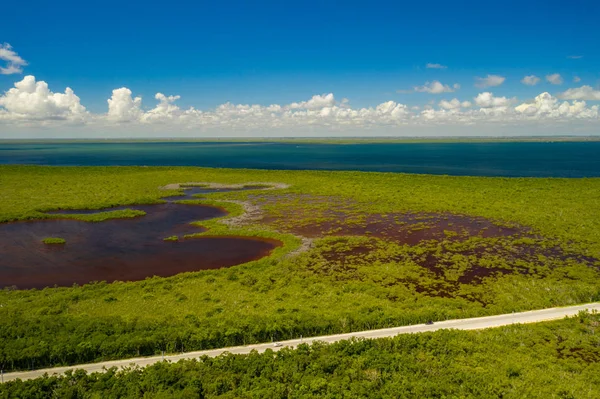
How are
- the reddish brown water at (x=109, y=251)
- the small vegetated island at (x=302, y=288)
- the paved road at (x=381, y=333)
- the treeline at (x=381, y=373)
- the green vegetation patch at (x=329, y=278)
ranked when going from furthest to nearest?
the reddish brown water at (x=109, y=251) → the green vegetation patch at (x=329, y=278) → the paved road at (x=381, y=333) → the small vegetated island at (x=302, y=288) → the treeline at (x=381, y=373)

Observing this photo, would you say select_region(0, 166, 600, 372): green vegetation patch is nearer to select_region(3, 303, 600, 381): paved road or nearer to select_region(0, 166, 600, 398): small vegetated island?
select_region(0, 166, 600, 398): small vegetated island

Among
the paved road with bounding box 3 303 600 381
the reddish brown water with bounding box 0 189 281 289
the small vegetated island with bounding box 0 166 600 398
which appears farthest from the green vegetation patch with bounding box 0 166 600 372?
the reddish brown water with bounding box 0 189 281 289

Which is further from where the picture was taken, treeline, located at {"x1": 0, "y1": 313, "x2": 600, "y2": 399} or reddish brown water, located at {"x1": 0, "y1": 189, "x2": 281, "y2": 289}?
reddish brown water, located at {"x1": 0, "y1": 189, "x2": 281, "y2": 289}

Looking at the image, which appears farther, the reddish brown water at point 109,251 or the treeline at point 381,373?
the reddish brown water at point 109,251

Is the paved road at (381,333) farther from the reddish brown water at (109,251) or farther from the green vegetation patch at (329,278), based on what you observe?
the reddish brown water at (109,251)

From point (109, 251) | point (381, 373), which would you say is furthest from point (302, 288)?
point (109, 251)

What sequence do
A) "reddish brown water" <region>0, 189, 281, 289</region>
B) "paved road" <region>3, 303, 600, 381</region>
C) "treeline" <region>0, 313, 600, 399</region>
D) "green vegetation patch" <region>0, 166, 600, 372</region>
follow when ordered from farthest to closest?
1. "reddish brown water" <region>0, 189, 281, 289</region>
2. "green vegetation patch" <region>0, 166, 600, 372</region>
3. "paved road" <region>3, 303, 600, 381</region>
4. "treeline" <region>0, 313, 600, 399</region>

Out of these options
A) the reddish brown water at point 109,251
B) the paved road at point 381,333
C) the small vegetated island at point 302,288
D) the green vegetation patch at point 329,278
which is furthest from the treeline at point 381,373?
the reddish brown water at point 109,251
